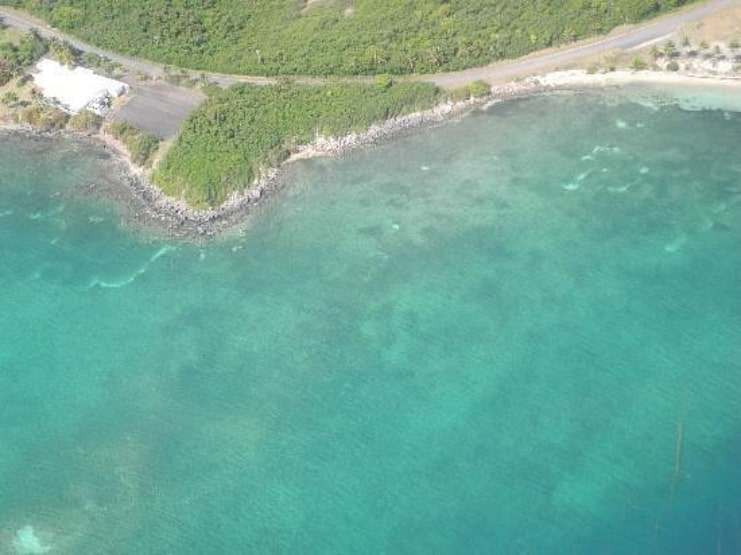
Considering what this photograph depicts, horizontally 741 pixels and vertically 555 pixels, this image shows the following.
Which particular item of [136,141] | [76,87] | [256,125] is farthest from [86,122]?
[256,125]

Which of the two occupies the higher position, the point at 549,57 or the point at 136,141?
the point at 549,57

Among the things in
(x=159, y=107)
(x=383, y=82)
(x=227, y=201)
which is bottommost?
(x=227, y=201)

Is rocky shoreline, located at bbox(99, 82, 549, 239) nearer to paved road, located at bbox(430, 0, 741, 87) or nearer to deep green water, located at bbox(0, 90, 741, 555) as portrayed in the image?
deep green water, located at bbox(0, 90, 741, 555)

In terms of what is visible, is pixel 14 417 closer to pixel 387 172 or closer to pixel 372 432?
pixel 372 432

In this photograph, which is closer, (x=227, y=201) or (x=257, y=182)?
(x=227, y=201)

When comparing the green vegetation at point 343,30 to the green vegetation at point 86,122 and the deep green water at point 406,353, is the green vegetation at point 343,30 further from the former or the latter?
the green vegetation at point 86,122

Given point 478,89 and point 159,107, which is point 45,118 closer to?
point 159,107
